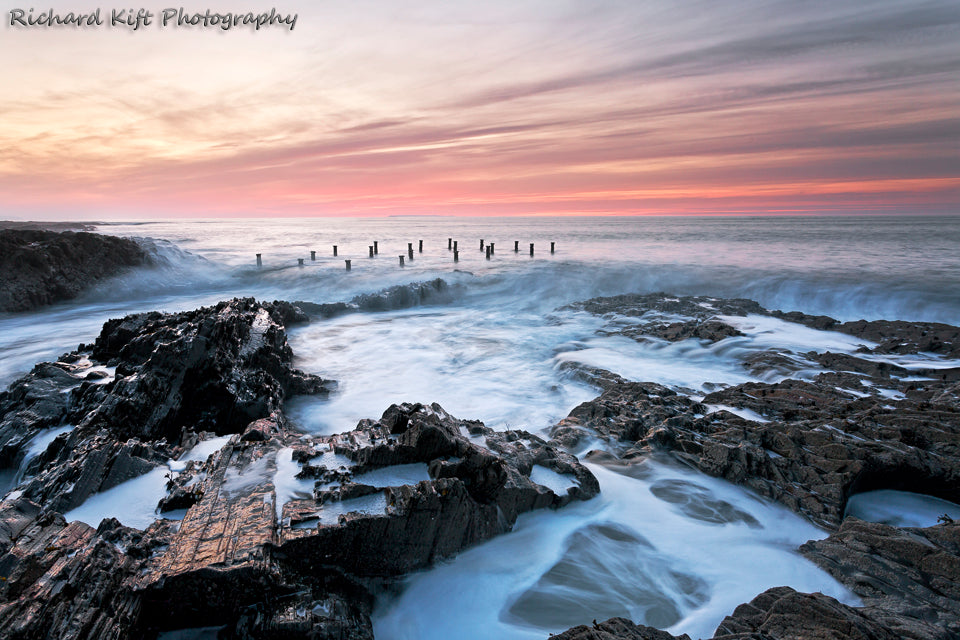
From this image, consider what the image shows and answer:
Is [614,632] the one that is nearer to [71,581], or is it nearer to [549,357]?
[71,581]

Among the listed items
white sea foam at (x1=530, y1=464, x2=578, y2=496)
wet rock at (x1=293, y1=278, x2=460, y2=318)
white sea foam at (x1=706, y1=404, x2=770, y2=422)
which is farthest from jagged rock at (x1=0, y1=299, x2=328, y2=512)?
wet rock at (x1=293, y1=278, x2=460, y2=318)

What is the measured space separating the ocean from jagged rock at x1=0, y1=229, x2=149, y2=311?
77 cm

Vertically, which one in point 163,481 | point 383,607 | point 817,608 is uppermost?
point 163,481

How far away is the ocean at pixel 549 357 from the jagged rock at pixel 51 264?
768 mm

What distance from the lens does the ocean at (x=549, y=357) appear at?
14.1 ft

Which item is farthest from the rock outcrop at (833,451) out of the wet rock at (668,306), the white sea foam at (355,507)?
Answer: the wet rock at (668,306)

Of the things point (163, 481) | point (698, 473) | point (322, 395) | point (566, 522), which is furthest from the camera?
point (322, 395)

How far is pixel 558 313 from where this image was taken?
780 inches

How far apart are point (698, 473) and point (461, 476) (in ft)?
12.3

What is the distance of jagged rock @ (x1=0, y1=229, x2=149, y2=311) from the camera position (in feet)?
57.9

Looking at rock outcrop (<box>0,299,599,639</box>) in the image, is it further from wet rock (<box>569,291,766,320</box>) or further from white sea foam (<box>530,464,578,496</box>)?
wet rock (<box>569,291,766,320</box>)

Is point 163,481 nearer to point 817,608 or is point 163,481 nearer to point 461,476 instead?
point 461,476

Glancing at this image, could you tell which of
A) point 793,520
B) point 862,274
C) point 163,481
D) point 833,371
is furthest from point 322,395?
point 862,274

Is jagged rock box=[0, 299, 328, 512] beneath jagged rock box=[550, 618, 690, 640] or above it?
above
